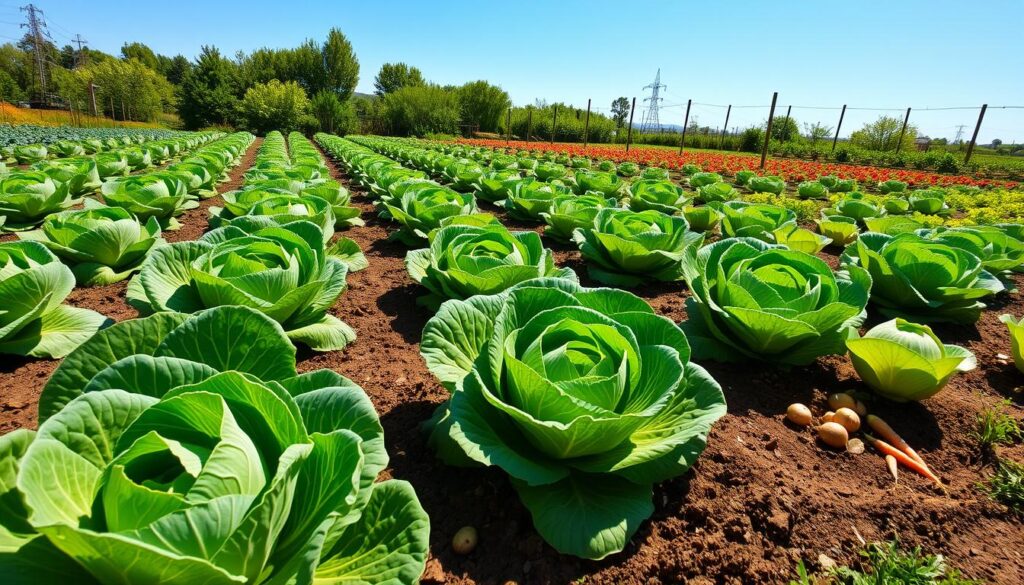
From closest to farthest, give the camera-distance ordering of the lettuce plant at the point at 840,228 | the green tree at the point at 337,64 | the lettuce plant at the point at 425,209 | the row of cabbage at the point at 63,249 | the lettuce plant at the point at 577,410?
the lettuce plant at the point at 577,410, the row of cabbage at the point at 63,249, the lettuce plant at the point at 425,209, the lettuce plant at the point at 840,228, the green tree at the point at 337,64

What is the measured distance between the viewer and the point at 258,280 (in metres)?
2.91

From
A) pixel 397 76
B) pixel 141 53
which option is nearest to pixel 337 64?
pixel 397 76

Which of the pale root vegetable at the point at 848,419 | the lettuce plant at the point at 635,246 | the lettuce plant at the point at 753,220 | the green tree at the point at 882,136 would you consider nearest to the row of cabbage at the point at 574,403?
the pale root vegetable at the point at 848,419

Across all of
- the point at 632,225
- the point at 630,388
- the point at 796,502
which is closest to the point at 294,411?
the point at 630,388

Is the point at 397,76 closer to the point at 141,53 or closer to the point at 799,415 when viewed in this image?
the point at 141,53

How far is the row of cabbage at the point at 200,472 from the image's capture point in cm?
107

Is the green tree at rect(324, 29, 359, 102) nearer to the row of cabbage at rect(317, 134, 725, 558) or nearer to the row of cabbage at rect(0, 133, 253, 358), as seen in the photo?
the row of cabbage at rect(0, 133, 253, 358)

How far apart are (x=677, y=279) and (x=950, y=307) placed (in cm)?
232

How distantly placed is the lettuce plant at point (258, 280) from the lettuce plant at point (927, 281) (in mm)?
4675

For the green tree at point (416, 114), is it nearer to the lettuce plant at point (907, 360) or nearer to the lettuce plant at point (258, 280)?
the lettuce plant at point (258, 280)

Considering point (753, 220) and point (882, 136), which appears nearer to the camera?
point (753, 220)

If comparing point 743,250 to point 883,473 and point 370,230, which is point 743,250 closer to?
point 883,473

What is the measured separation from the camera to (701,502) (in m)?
2.19

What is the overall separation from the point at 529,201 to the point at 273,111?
182 ft
